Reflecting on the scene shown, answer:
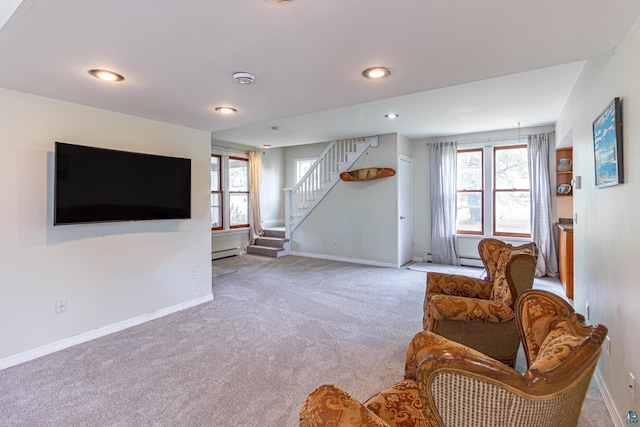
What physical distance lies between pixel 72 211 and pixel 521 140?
6206 mm

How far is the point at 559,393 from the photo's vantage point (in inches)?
33.8

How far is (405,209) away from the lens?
6.22 metres

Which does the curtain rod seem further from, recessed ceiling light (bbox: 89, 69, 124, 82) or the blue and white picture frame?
recessed ceiling light (bbox: 89, 69, 124, 82)

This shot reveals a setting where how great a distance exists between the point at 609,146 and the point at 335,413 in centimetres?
210

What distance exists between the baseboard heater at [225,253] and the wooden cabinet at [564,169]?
5.96m

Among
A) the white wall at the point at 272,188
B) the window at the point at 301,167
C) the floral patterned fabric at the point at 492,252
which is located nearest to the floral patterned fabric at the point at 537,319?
the floral patterned fabric at the point at 492,252

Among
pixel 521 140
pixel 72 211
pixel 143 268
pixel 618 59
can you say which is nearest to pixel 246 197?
pixel 143 268

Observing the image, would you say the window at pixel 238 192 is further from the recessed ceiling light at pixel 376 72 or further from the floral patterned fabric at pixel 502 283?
the floral patterned fabric at pixel 502 283

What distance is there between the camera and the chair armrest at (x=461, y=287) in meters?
2.67

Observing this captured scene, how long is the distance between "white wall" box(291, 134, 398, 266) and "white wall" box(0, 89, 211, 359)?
3345 millimetres

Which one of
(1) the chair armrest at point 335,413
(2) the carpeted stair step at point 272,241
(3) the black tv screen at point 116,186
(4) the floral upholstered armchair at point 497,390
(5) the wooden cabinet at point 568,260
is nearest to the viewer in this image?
(4) the floral upholstered armchair at point 497,390

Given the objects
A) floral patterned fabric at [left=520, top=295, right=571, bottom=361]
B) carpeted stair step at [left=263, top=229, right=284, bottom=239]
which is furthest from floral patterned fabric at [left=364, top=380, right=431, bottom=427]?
carpeted stair step at [left=263, top=229, right=284, bottom=239]

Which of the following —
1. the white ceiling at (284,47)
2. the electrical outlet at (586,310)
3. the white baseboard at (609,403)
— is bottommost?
the white baseboard at (609,403)

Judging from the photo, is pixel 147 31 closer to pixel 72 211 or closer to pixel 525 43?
pixel 72 211
